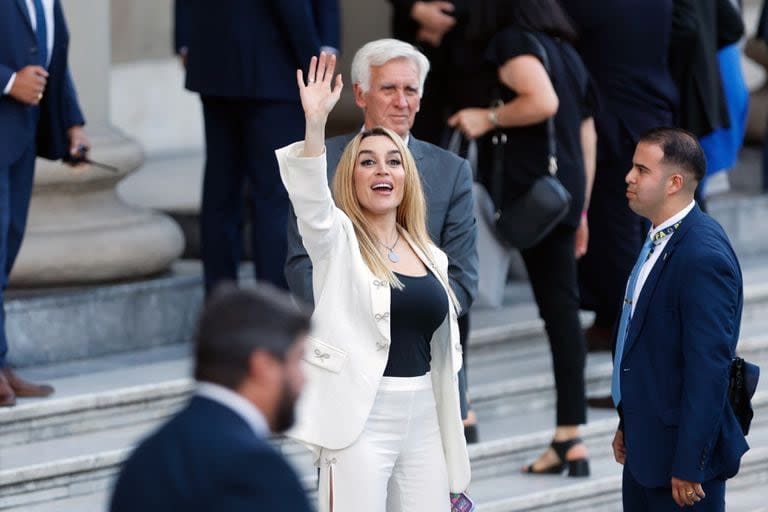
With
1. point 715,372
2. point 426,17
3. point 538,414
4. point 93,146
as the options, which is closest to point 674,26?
point 426,17

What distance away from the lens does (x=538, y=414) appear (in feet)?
22.5

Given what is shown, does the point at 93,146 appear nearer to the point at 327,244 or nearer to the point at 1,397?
the point at 1,397

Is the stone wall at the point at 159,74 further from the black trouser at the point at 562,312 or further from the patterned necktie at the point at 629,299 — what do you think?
the patterned necktie at the point at 629,299

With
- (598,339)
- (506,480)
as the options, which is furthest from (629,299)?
(598,339)

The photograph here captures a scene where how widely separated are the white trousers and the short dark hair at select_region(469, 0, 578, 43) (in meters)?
1.76

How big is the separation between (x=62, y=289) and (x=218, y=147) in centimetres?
92

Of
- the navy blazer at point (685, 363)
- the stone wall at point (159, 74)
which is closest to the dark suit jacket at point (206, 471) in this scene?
the navy blazer at point (685, 363)

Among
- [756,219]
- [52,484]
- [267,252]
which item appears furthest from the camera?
[756,219]

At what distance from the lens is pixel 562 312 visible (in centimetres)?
614

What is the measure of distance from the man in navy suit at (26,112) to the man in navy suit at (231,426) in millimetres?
3145

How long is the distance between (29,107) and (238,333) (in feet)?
11.0

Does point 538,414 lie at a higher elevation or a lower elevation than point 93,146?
lower

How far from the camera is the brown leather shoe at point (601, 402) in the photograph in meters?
6.87

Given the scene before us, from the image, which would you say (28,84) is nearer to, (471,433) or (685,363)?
(471,433)
